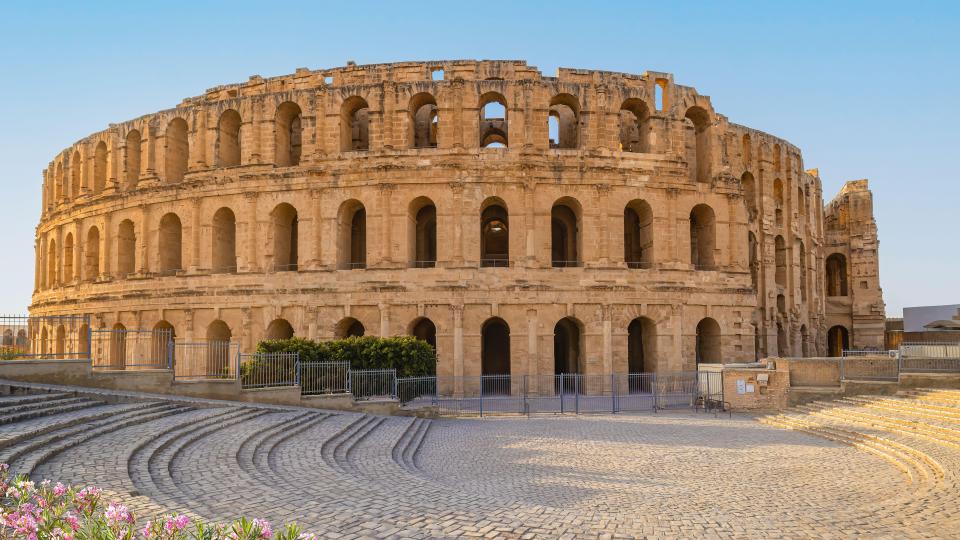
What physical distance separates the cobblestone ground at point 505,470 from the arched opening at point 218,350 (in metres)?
6.50

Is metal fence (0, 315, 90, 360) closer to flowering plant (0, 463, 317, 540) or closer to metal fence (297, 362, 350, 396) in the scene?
metal fence (297, 362, 350, 396)

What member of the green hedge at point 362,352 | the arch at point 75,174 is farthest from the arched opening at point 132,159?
the green hedge at point 362,352

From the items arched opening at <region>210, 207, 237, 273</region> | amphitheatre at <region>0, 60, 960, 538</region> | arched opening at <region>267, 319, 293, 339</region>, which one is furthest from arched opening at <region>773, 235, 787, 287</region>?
arched opening at <region>210, 207, 237, 273</region>

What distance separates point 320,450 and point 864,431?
540 inches

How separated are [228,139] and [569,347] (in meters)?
20.4

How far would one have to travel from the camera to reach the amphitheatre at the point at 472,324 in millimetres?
9812

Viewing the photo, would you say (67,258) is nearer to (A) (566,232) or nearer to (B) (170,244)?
(B) (170,244)

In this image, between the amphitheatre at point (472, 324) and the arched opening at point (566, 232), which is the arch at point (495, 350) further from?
the arched opening at point (566, 232)

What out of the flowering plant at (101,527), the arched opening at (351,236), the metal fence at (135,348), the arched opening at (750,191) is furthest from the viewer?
the arched opening at (750,191)

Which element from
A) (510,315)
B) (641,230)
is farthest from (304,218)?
(641,230)

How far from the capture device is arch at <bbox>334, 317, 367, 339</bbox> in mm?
27734

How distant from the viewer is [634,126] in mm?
34062

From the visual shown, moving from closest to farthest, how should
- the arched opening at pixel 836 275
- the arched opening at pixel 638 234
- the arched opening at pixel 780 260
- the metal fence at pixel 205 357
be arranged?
the metal fence at pixel 205 357, the arched opening at pixel 638 234, the arched opening at pixel 780 260, the arched opening at pixel 836 275

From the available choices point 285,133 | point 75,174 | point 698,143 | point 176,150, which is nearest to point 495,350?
point 698,143
